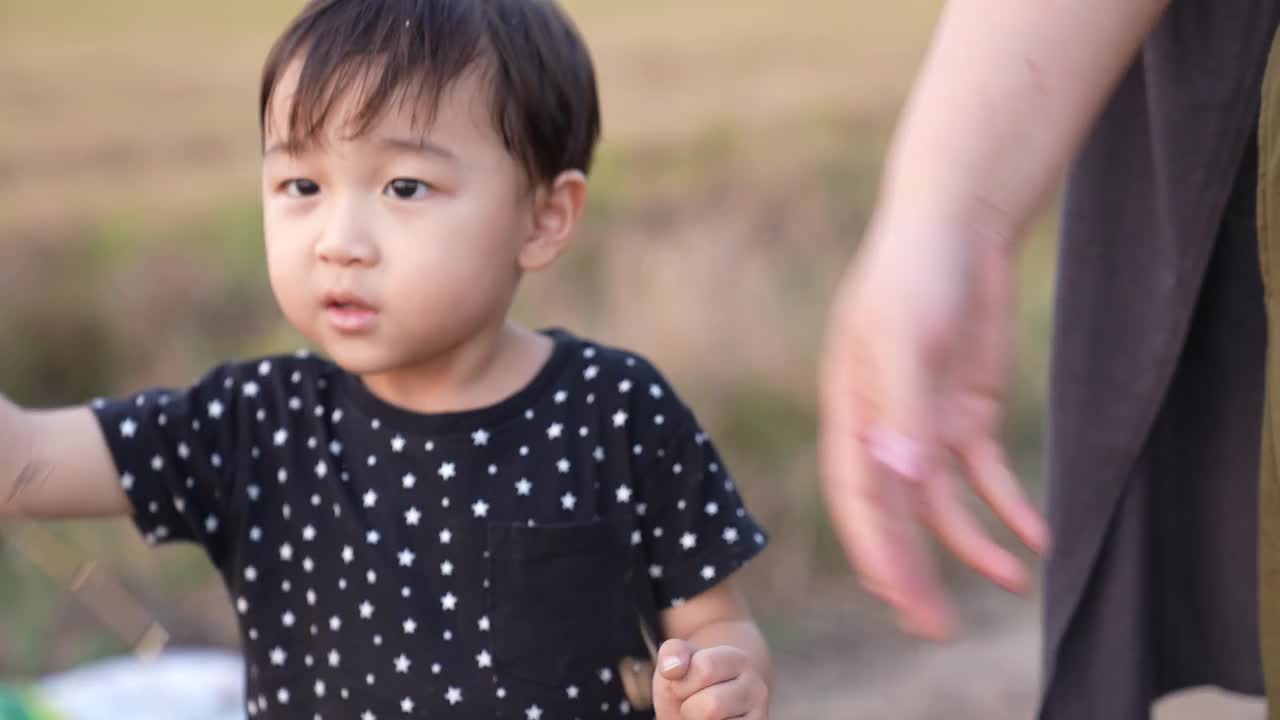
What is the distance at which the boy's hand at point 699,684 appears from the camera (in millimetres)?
1375

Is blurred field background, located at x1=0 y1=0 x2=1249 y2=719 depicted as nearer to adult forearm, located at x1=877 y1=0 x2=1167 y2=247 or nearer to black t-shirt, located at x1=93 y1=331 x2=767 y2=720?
black t-shirt, located at x1=93 y1=331 x2=767 y2=720

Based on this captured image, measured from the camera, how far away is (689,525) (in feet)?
5.13

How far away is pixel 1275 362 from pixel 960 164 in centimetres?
31

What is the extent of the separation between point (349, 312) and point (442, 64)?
0.28 meters

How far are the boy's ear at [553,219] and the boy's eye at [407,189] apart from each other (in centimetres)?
16

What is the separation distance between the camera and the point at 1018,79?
1126 mm

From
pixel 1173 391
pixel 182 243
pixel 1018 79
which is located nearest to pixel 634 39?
pixel 182 243

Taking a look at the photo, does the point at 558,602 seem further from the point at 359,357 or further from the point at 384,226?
the point at 384,226

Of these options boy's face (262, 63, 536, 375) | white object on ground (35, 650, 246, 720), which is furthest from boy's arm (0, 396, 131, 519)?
white object on ground (35, 650, 246, 720)

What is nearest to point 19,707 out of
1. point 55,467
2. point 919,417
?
point 55,467

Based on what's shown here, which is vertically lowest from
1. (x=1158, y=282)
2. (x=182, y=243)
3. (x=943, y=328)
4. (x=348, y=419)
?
(x=182, y=243)

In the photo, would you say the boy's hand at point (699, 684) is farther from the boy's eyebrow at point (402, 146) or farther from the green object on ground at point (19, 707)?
the green object on ground at point (19, 707)

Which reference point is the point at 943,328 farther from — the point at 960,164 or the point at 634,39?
the point at 634,39

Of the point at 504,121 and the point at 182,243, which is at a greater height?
the point at 504,121
